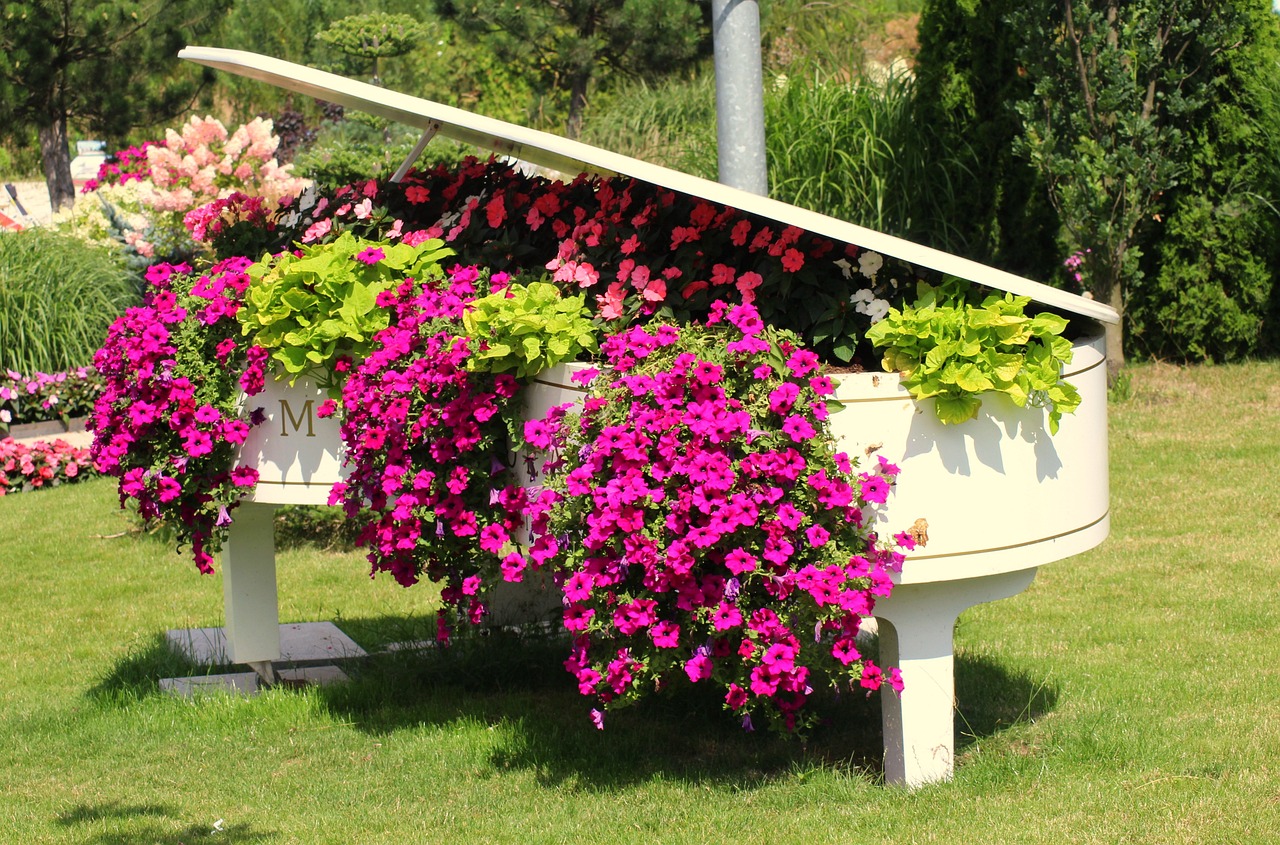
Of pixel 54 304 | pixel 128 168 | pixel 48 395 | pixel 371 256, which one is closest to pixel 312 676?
pixel 371 256

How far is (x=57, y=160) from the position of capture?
64.7 feet

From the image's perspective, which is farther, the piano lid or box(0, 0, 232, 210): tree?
box(0, 0, 232, 210): tree

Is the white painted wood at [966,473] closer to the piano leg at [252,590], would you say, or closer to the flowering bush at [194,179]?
the piano leg at [252,590]

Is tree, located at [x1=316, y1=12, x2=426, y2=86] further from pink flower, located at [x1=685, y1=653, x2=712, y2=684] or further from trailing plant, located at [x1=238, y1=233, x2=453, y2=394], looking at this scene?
pink flower, located at [x1=685, y1=653, x2=712, y2=684]

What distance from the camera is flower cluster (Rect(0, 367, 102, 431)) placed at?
10000 mm

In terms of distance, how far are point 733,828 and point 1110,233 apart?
5897 mm

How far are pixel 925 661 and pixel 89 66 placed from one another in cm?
1803

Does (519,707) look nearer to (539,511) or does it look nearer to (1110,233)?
(539,511)

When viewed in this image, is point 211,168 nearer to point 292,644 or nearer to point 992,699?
point 292,644

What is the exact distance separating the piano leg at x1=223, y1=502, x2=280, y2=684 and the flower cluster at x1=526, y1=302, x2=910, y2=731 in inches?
76.0

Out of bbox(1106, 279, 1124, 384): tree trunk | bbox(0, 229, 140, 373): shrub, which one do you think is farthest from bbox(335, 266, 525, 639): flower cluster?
bbox(0, 229, 140, 373): shrub

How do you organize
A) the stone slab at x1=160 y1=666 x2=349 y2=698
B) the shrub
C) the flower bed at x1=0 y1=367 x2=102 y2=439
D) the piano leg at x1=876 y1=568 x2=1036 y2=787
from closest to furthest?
1. the piano leg at x1=876 y1=568 x2=1036 y2=787
2. the stone slab at x1=160 y1=666 x2=349 y2=698
3. the flower bed at x1=0 y1=367 x2=102 y2=439
4. the shrub

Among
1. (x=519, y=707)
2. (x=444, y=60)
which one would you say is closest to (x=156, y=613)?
(x=519, y=707)

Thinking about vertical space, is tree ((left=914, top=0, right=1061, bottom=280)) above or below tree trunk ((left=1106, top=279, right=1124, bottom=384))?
above
